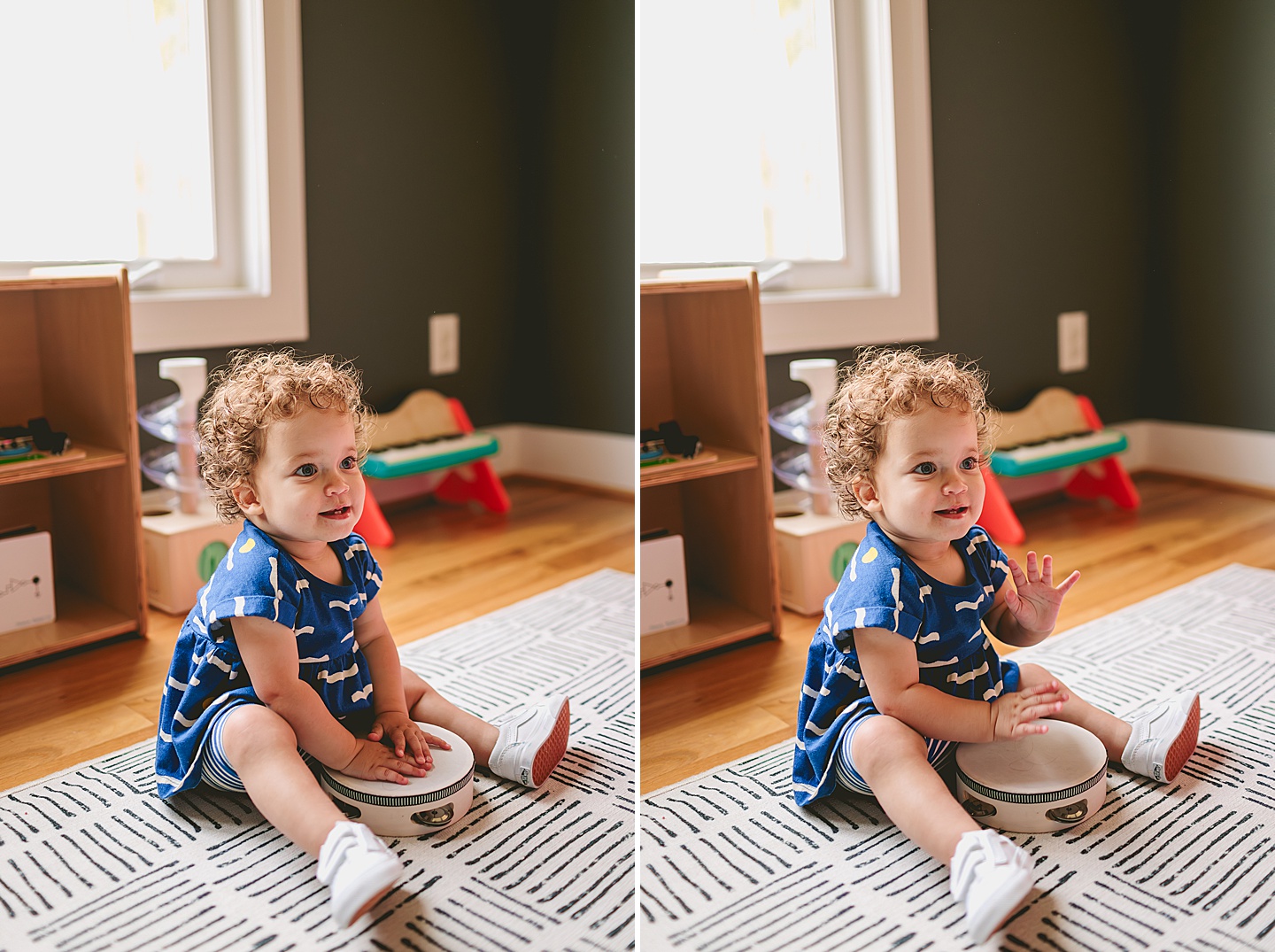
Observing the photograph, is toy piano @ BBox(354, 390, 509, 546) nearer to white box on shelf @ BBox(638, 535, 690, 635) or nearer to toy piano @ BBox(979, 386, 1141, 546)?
white box on shelf @ BBox(638, 535, 690, 635)

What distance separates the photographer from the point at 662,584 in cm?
110

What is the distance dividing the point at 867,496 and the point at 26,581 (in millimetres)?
871

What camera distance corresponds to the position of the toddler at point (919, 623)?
0.84m

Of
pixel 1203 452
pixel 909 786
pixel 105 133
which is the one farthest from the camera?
pixel 1203 452

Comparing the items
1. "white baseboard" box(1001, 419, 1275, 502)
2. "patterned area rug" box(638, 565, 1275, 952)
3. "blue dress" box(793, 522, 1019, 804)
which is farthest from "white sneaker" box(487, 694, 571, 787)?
"white baseboard" box(1001, 419, 1275, 502)

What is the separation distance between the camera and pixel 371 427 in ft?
3.53

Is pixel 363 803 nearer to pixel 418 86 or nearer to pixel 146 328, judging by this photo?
pixel 146 328

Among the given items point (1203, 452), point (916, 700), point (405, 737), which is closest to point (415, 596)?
point (405, 737)

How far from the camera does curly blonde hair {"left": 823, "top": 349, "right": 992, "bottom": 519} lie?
866 millimetres

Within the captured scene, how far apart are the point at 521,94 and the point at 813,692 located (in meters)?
0.80

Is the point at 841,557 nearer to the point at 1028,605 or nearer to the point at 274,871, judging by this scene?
the point at 1028,605

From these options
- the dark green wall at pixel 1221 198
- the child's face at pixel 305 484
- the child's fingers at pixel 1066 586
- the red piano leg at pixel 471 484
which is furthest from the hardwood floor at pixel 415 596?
the dark green wall at pixel 1221 198

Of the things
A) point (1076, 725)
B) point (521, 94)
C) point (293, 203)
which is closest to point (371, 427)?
point (293, 203)

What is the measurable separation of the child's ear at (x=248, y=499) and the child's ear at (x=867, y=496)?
532mm
